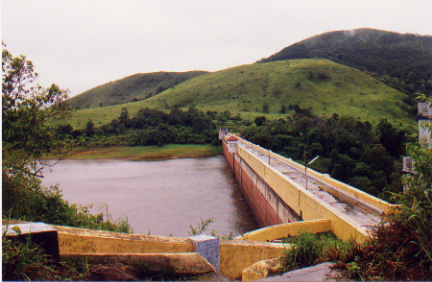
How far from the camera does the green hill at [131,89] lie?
444 ft

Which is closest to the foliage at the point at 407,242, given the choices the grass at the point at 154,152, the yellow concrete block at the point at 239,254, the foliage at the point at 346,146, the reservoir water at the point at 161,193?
the yellow concrete block at the point at 239,254

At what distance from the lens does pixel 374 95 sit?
281 feet

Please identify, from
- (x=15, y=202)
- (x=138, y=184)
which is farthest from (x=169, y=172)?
(x=15, y=202)

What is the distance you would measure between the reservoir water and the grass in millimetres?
2015

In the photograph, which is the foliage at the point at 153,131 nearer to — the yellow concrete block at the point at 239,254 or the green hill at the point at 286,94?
the green hill at the point at 286,94

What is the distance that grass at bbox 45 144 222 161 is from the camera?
168 feet

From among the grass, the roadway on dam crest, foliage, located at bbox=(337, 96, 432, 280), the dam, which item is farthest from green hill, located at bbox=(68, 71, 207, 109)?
foliage, located at bbox=(337, 96, 432, 280)

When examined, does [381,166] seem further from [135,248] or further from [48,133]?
[135,248]

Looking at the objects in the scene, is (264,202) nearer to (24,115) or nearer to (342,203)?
(342,203)

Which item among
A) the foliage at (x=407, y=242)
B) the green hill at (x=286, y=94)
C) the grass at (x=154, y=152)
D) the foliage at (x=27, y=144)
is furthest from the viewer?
the green hill at (x=286, y=94)

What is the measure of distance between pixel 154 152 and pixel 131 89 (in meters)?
107

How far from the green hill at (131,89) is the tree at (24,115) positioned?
378 ft

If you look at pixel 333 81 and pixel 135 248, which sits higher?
pixel 333 81

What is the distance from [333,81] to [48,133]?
9451 centimetres
